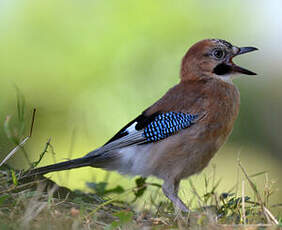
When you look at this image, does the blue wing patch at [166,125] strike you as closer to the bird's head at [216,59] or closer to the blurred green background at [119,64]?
the bird's head at [216,59]

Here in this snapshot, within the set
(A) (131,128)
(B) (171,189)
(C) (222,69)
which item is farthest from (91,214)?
(C) (222,69)

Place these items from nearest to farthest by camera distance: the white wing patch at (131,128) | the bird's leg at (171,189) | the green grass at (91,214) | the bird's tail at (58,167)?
1. the green grass at (91,214)
2. the bird's tail at (58,167)
3. the bird's leg at (171,189)
4. the white wing patch at (131,128)

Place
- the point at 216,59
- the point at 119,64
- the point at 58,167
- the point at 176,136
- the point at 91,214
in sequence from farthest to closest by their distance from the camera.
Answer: the point at 119,64
the point at 216,59
the point at 176,136
the point at 58,167
the point at 91,214

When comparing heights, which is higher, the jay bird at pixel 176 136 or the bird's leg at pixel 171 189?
the jay bird at pixel 176 136

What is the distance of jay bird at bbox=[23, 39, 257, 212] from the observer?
5.37 m

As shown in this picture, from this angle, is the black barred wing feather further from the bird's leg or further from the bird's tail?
the bird's leg

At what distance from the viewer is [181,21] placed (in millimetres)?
11031

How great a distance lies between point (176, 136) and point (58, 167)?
3.89 ft

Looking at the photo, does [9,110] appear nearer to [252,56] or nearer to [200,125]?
[200,125]

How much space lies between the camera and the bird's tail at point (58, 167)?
4.68 metres

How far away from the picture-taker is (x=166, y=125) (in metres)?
5.48

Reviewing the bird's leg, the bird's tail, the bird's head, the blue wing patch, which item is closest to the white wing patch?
the blue wing patch

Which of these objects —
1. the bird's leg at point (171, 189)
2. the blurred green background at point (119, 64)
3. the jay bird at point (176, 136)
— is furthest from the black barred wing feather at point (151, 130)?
the blurred green background at point (119, 64)

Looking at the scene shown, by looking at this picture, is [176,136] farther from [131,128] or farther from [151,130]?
[131,128]
